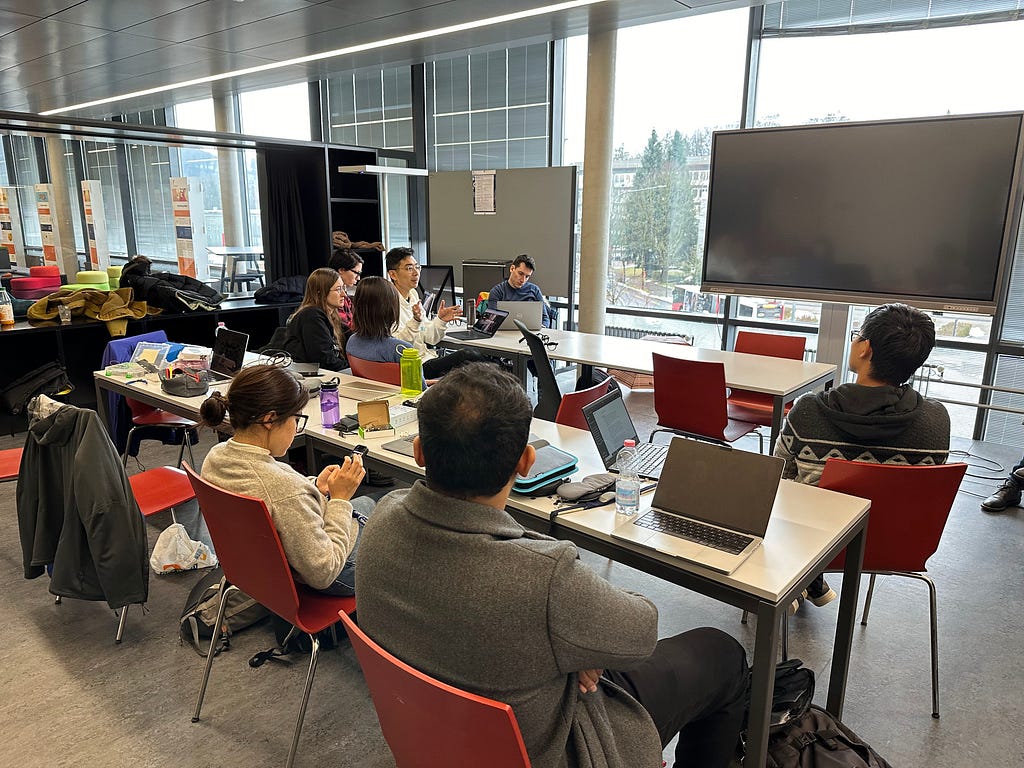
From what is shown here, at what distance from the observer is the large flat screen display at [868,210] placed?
3941mm

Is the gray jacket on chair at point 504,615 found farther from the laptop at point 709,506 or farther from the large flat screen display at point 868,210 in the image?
the large flat screen display at point 868,210

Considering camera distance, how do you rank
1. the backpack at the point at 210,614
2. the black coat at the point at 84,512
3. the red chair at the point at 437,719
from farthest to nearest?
the backpack at the point at 210,614 < the black coat at the point at 84,512 < the red chair at the point at 437,719

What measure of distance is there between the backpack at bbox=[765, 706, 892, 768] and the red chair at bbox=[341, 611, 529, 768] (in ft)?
2.98

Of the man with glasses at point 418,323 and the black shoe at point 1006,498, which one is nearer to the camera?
the black shoe at point 1006,498

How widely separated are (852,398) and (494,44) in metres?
4.81

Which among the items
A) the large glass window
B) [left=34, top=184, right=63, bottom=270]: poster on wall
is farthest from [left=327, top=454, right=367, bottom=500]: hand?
[left=34, top=184, right=63, bottom=270]: poster on wall

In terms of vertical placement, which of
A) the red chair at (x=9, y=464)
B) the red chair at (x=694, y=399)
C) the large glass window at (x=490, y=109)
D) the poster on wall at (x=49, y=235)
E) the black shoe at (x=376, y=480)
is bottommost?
the black shoe at (x=376, y=480)

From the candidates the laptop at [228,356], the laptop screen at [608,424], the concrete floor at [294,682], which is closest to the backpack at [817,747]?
the concrete floor at [294,682]

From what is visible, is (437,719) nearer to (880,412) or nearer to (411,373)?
(880,412)

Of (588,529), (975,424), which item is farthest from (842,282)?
(588,529)

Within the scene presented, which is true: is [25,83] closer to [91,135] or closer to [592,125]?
[91,135]

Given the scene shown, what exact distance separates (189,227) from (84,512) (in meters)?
4.86

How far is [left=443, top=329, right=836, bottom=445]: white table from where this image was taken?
344 centimetres

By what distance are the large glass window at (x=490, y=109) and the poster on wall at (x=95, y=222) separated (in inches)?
126
